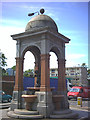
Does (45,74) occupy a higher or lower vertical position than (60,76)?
higher

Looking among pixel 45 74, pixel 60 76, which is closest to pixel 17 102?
pixel 45 74

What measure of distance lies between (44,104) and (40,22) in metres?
5.97

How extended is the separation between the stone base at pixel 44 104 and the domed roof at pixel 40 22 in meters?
4.99

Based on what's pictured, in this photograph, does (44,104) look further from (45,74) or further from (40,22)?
(40,22)

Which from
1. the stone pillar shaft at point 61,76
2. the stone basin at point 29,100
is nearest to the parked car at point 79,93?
the stone pillar shaft at point 61,76

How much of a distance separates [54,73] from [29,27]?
76.2 m

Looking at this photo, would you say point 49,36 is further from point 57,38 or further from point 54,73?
point 54,73

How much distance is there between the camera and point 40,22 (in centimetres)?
1215

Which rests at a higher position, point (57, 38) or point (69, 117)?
point (57, 38)

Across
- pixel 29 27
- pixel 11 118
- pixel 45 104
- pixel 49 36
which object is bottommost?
pixel 11 118

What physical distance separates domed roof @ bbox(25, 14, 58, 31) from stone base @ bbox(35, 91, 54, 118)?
4987 mm

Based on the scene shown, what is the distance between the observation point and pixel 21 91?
1202 cm

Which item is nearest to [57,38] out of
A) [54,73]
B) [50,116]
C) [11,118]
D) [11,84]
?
[50,116]

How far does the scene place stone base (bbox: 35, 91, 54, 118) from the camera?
10.1 metres
